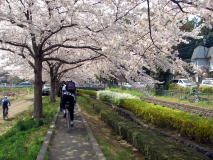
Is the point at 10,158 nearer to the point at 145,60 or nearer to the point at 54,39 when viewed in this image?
the point at 145,60

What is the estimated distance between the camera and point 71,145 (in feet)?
26.8

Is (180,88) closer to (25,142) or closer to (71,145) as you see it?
(71,145)

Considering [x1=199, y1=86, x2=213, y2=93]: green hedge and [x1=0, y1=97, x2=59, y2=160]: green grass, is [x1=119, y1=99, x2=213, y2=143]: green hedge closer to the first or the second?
[x1=0, y1=97, x2=59, y2=160]: green grass

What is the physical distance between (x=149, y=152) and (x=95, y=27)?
18.9 feet

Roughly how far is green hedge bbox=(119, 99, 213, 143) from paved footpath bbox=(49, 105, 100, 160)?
344 cm

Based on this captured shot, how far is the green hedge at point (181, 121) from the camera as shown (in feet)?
28.2

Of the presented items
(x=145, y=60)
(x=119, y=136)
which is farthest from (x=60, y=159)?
(x=145, y=60)

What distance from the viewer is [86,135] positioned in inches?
373

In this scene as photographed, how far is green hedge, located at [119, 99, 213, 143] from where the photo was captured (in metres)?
8.59

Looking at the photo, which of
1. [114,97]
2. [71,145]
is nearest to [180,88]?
[114,97]

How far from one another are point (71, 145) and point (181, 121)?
4.29 metres

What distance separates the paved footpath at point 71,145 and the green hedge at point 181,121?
3.44 m

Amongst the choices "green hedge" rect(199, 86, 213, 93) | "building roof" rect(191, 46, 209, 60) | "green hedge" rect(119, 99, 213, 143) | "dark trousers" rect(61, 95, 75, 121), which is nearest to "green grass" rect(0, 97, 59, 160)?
"dark trousers" rect(61, 95, 75, 121)

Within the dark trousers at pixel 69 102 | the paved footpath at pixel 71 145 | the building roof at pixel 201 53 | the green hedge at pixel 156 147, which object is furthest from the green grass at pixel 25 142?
the building roof at pixel 201 53
